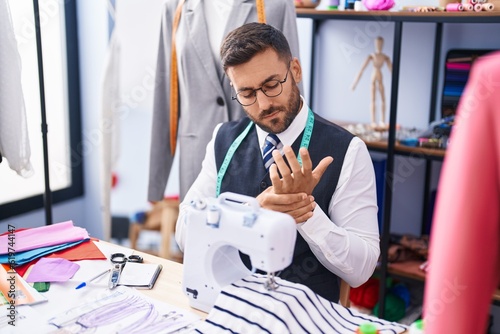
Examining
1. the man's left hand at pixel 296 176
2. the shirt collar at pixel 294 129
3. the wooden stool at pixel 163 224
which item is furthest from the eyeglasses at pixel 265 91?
the wooden stool at pixel 163 224

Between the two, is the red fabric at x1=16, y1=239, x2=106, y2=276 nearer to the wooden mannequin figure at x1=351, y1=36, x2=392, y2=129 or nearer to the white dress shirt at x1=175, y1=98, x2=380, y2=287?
the white dress shirt at x1=175, y1=98, x2=380, y2=287

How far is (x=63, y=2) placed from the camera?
352 cm

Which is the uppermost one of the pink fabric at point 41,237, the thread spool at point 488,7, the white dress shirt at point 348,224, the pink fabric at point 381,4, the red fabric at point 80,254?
the pink fabric at point 381,4

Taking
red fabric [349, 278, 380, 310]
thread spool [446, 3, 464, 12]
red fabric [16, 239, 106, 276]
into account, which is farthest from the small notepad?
thread spool [446, 3, 464, 12]

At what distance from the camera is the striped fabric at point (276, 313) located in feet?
4.11

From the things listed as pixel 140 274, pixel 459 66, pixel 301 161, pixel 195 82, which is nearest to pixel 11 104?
pixel 195 82

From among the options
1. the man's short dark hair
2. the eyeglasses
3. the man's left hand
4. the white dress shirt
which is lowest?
the white dress shirt

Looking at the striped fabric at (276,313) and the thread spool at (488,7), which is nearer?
the striped fabric at (276,313)

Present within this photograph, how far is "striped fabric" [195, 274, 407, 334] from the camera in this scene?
4.11 feet

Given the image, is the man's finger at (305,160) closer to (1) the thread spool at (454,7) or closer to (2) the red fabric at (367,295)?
(1) the thread spool at (454,7)

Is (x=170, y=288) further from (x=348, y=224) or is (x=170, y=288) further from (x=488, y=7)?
(x=488, y=7)

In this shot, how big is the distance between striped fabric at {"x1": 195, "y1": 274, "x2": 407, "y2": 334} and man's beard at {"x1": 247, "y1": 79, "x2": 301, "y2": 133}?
1.98ft

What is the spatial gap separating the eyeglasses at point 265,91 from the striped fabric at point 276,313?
0.63 meters

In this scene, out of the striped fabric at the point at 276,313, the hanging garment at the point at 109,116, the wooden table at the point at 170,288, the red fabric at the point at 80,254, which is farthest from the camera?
the hanging garment at the point at 109,116
